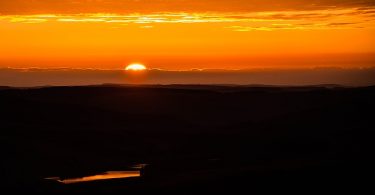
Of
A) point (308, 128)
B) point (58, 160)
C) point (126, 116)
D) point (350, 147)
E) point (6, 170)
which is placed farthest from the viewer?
point (126, 116)

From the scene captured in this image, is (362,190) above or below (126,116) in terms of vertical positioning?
below

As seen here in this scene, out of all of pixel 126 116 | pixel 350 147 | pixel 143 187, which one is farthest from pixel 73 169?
pixel 126 116

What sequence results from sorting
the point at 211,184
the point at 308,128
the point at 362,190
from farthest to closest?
the point at 308,128 < the point at 211,184 < the point at 362,190

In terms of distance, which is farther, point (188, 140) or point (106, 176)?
point (188, 140)

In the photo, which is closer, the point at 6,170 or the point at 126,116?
the point at 6,170

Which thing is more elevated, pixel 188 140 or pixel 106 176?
pixel 188 140

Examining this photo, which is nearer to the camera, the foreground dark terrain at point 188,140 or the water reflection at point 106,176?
the foreground dark terrain at point 188,140

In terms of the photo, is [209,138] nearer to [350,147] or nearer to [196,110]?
[350,147]

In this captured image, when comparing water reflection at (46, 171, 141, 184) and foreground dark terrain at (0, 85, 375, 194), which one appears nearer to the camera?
foreground dark terrain at (0, 85, 375, 194)
